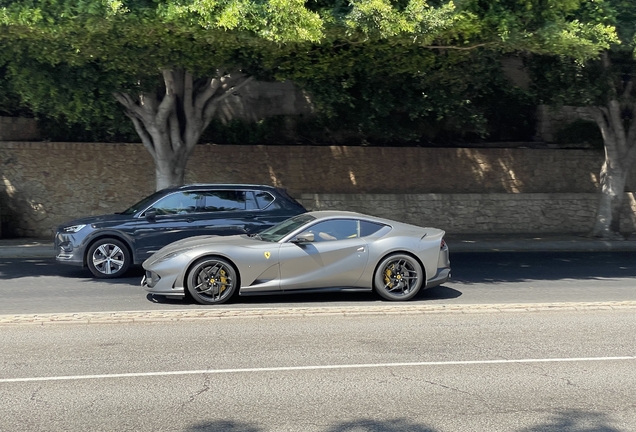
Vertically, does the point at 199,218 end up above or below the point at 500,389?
above

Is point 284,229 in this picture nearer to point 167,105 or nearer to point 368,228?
point 368,228

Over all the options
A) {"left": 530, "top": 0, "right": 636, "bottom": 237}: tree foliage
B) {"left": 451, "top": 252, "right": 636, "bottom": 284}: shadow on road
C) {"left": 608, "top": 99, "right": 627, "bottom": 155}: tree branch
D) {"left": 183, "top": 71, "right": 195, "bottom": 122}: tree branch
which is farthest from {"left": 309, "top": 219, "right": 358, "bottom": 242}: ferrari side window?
{"left": 608, "top": 99, "right": 627, "bottom": 155}: tree branch

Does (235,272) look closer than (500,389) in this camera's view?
No

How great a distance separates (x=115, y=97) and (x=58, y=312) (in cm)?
761

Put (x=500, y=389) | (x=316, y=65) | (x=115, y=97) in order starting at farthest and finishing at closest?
(x=115, y=97)
(x=316, y=65)
(x=500, y=389)

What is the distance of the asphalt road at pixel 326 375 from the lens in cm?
A: 562

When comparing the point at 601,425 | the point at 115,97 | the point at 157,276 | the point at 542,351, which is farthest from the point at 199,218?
the point at 601,425

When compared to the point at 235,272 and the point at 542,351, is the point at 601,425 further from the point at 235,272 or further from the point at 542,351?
the point at 235,272

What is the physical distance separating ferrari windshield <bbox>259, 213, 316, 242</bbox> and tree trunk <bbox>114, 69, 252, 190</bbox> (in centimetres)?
648

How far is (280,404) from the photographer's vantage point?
235 inches

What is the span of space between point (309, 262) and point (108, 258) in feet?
14.3

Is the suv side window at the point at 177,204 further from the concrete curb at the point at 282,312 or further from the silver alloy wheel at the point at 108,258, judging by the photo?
the concrete curb at the point at 282,312

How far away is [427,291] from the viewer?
1155cm

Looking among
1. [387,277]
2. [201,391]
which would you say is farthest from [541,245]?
[201,391]
